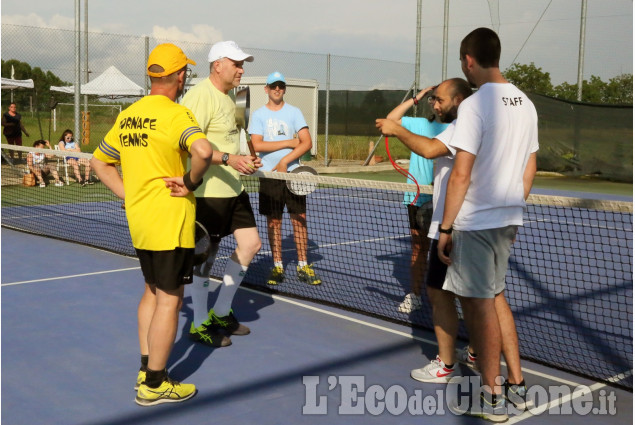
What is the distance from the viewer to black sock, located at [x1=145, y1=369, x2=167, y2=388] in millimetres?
4027

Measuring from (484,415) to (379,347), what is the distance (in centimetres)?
131

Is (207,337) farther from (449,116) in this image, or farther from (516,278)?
(516,278)

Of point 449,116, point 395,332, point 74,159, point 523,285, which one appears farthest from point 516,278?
point 74,159

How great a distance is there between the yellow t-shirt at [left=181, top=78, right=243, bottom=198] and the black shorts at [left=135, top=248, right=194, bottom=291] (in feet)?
3.55

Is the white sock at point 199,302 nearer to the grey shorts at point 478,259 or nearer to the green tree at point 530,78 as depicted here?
the grey shorts at point 478,259

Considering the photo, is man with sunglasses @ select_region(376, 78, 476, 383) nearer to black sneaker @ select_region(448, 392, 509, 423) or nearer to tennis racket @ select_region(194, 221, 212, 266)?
black sneaker @ select_region(448, 392, 509, 423)

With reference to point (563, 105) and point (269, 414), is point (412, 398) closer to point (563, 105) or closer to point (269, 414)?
point (269, 414)

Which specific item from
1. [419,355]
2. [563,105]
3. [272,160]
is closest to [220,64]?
[272,160]

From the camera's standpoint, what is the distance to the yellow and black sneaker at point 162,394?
4.02 m

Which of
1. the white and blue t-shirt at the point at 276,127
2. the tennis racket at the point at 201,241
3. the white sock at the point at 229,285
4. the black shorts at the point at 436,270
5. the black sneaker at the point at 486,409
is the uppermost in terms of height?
the white and blue t-shirt at the point at 276,127

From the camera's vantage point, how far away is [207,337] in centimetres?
509

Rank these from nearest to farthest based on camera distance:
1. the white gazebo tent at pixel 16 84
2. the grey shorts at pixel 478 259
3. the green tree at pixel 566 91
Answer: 1. the grey shorts at pixel 478 259
2. the white gazebo tent at pixel 16 84
3. the green tree at pixel 566 91

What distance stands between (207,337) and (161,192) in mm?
1521

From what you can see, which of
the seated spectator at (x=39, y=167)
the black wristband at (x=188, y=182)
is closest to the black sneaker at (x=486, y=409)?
the black wristband at (x=188, y=182)
